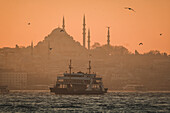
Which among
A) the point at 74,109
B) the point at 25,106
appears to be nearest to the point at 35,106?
the point at 25,106

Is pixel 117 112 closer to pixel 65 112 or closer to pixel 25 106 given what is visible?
pixel 65 112

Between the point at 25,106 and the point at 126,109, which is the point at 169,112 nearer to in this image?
the point at 126,109

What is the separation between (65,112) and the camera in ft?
404

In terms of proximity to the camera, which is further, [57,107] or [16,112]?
[57,107]

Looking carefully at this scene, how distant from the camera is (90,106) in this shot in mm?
138875

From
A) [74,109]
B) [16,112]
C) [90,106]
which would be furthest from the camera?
[90,106]

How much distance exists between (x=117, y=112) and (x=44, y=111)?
1173 centimetres

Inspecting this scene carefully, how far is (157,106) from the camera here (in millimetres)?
140500

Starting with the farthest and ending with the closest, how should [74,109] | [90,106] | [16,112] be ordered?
[90,106] → [74,109] → [16,112]

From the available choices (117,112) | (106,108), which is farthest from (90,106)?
(117,112)

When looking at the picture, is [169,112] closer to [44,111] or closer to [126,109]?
[126,109]

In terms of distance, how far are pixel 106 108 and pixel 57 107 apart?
8644 millimetres

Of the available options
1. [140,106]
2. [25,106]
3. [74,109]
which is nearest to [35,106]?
[25,106]

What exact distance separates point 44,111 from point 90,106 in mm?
16438
